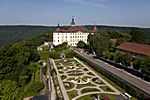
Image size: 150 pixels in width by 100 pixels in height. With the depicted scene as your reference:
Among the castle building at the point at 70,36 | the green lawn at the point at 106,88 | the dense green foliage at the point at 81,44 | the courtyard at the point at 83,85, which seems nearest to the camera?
the courtyard at the point at 83,85

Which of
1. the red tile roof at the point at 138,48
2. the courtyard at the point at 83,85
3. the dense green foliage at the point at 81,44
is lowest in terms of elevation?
the courtyard at the point at 83,85

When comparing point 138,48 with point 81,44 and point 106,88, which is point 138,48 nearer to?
point 106,88

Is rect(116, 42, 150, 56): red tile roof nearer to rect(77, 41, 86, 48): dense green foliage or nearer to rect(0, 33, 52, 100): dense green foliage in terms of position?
rect(77, 41, 86, 48): dense green foliage

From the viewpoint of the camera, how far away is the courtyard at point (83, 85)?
133 feet

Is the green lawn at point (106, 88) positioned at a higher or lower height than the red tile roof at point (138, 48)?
lower

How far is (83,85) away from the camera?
157 feet

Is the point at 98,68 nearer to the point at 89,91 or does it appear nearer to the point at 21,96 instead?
the point at 89,91

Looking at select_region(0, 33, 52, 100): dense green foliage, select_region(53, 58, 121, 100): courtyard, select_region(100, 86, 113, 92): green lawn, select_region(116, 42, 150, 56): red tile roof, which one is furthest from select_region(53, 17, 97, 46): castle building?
select_region(100, 86, 113, 92): green lawn

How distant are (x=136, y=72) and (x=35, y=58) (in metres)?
39.2

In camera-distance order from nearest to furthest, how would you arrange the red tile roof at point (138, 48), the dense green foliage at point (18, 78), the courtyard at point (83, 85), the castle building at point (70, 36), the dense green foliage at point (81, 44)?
1. the courtyard at point (83, 85)
2. the dense green foliage at point (18, 78)
3. the red tile roof at point (138, 48)
4. the dense green foliage at point (81, 44)
5. the castle building at point (70, 36)

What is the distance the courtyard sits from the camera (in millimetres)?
40594

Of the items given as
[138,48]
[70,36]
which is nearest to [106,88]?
[138,48]

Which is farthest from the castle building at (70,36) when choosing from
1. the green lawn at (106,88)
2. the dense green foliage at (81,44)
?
the green lawn at (106,88)

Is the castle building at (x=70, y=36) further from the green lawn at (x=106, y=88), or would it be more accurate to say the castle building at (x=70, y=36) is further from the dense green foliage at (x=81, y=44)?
the green lawn at (x=106, y=88)
